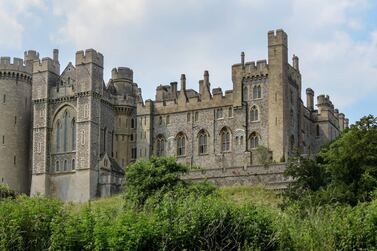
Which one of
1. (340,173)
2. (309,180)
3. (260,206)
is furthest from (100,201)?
(260,206)

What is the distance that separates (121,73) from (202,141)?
12.7 meters

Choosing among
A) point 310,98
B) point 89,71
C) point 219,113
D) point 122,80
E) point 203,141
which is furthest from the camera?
point 122,80

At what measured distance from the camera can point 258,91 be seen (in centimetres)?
7556

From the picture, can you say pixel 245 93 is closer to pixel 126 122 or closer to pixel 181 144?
pixel 181 144

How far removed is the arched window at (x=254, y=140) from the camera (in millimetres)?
74812

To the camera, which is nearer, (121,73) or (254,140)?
(254,140)

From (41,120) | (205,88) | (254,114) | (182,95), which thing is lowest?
(254,114)

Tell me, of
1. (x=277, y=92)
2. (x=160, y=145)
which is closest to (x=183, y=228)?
(x=277, y=92)

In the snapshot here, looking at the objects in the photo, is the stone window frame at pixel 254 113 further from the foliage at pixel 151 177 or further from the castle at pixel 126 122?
the foliage at pixel 151 177

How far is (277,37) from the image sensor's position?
74625 mm

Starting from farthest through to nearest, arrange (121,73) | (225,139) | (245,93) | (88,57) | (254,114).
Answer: (121,73), (88,57), (225,139), (245,93), (254,114)

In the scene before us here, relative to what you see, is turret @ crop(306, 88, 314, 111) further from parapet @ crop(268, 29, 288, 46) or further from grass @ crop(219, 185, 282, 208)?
grass @ crop(219, 185, 282, 208)

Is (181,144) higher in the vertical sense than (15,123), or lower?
lower

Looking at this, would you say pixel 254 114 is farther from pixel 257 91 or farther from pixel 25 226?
pixel 25 226
